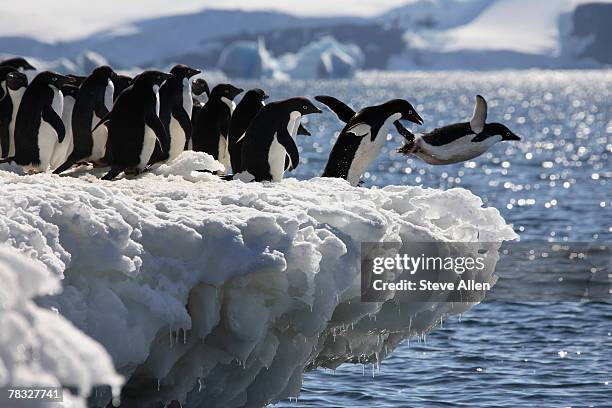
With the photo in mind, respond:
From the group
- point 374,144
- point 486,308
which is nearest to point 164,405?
point 374,144

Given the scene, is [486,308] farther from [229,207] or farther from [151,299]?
[151,299]

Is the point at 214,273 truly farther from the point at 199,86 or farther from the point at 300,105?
the point at 199,86

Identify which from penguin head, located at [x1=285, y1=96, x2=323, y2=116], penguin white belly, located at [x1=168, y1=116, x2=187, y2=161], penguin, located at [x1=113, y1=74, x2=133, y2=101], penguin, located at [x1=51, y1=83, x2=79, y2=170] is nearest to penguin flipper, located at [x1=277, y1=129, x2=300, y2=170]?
penguin head, located at [x1=285, y1=96, x2=323, y2=116]

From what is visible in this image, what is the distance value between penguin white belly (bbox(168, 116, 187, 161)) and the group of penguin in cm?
1

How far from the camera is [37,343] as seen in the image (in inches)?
179

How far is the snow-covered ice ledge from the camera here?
7977 mm

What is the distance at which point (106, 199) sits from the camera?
8703 mm

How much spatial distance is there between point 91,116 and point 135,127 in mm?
1136

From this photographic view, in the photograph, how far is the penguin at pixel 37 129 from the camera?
472 inches

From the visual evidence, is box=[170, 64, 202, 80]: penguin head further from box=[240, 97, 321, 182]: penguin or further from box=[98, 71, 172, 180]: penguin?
box=[240, 97, 321, 182]: penguin

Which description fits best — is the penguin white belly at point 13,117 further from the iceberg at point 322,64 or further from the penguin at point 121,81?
the iceberg at point 322,64

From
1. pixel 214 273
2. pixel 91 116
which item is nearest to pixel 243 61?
pixel 91 116

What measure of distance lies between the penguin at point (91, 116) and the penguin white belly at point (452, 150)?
11.2ft

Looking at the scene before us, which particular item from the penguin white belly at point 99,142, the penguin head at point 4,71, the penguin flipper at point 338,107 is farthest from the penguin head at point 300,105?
the penguin head at point 4,71
